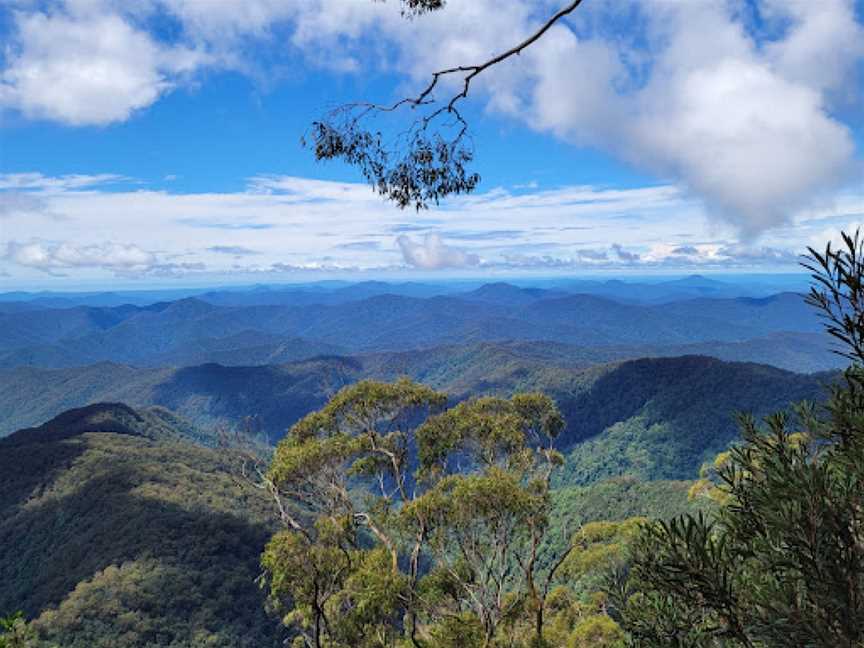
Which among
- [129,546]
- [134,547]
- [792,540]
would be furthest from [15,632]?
[129,546]

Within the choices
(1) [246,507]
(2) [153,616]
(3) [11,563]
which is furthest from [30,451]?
(2) [153,616]

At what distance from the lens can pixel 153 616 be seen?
242 feet

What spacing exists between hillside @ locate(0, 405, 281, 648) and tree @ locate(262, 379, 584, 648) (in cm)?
4637

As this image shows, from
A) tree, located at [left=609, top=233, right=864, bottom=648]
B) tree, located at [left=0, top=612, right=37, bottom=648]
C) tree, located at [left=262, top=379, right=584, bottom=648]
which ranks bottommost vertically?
tree, located at [left=262, top=379, right=584, bottom=648]

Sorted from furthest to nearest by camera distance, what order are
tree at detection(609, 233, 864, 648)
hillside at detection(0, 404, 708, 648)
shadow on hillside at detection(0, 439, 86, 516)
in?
shadow on hillside at detection(0, 439, 86, 516) < hillside at detection(0, 404, 708, 648) < tree at detection(609, 233, 864, 648)

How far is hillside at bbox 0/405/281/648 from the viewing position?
237 ft

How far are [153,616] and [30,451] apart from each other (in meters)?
88.8

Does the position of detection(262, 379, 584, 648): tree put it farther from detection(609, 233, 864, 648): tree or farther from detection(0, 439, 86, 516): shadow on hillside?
detection(0, 439, 86, 516): shadow on hillside

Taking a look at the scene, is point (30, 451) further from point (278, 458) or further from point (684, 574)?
point (684, 574)

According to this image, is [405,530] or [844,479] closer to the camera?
[844,479]

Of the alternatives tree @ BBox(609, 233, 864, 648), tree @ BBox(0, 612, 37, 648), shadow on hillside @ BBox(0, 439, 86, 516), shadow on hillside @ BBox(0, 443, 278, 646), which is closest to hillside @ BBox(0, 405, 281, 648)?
shadow on hillside @ BBox(0, 443, 278, 646)

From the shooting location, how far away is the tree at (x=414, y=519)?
1260 cm

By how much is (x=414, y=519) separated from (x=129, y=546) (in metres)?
91.4

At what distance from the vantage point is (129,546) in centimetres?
8788
